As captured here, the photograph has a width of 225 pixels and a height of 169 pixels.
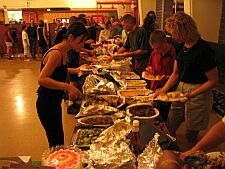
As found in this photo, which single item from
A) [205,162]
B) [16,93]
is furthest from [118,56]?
[205,162]

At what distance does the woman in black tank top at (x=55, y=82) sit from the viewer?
200 cm

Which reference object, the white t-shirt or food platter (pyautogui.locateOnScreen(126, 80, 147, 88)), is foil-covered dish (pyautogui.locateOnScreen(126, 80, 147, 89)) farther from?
the white t-shirt

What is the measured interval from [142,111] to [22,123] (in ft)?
8.56

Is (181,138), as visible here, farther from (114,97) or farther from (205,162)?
(205,162)

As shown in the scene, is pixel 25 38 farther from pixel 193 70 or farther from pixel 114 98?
pixel 193 70

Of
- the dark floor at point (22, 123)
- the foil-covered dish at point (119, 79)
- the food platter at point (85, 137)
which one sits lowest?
the dark floor at point (22, 123)

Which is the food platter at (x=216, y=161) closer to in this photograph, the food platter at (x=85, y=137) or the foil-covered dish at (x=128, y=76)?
the food platter at (x=85, y=137)

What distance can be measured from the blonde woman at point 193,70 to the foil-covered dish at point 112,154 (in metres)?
0.98

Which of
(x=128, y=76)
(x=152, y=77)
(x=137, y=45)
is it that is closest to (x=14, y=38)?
(x=137, y=45)

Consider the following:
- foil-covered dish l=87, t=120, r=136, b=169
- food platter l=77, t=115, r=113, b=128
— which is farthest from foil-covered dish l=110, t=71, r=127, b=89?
foil-covered dish l=87, t=120, r=136, b=169

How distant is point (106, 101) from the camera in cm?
230

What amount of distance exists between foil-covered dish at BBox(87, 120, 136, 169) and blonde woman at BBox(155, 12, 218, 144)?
980mm

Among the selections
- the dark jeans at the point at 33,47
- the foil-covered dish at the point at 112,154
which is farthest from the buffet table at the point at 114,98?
the dark jeans at the point at 33,47

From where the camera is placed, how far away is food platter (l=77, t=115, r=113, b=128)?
1.87 meters
